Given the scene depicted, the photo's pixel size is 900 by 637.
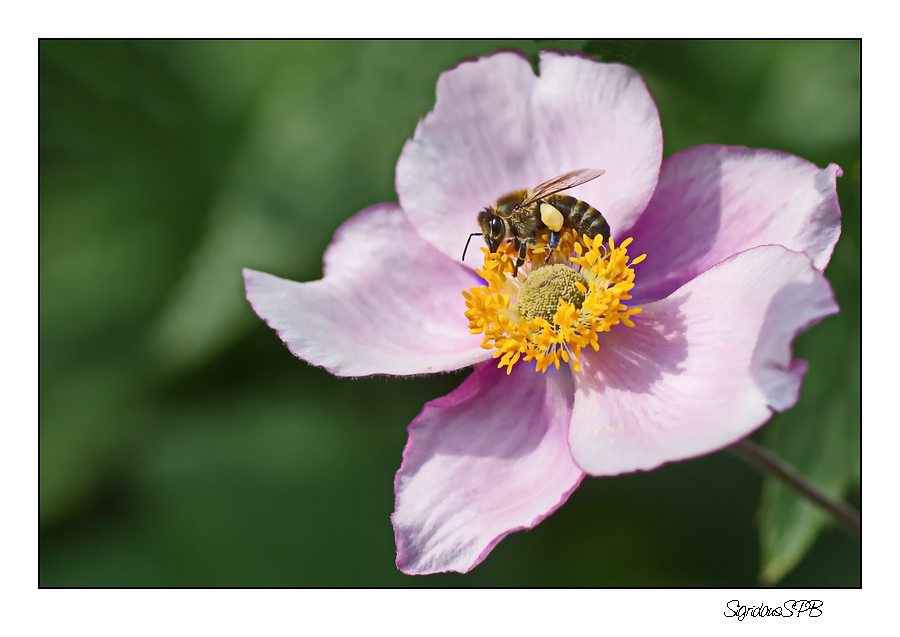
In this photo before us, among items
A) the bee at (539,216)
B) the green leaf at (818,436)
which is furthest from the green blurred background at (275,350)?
the bee at (539,216)

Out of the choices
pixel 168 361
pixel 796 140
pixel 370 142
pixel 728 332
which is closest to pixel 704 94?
pixel 796 140

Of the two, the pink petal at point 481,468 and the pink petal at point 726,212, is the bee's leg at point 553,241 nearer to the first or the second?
the pink petal at point 726,212

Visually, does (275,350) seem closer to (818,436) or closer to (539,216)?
(539,216)

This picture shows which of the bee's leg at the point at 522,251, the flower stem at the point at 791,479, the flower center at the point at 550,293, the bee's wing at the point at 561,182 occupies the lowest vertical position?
the flower stem at the point at 791,479

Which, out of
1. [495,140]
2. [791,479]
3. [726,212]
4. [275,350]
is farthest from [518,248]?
[275,350]

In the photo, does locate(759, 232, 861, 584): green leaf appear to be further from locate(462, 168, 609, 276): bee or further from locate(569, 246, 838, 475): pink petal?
locate(462, 168, 609, 276): bee

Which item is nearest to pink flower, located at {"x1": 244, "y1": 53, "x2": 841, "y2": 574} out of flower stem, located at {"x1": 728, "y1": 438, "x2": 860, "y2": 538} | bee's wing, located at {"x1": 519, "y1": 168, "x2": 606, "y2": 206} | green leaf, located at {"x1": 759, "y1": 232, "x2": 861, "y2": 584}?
bee's wing, located at {"x1": 519, "y1": 168, "x2": 606, "y2": 206}
